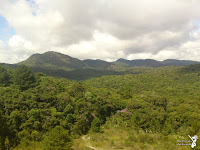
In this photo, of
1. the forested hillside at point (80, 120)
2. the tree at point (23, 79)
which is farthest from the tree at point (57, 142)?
the tree at point (23, 79)

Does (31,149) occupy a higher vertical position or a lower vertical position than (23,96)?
lower

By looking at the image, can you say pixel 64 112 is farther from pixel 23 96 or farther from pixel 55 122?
pixel 23 96

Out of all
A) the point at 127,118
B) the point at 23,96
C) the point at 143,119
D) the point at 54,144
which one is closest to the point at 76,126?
the point at 54,144

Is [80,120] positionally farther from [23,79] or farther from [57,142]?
[23,79]

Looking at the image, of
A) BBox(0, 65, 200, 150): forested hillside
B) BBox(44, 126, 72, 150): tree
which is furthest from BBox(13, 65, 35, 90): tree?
BBox(44, 126, 72, 150): tree

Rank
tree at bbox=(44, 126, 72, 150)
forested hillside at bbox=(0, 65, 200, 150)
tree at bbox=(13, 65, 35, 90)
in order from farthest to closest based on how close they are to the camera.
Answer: tree at bbox=(13, 65, 35, 90), forested hillside at bbox=(0, 65, 200, 150), tree at bbox=(44, 126, 72, 150)

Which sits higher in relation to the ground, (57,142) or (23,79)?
(23,79)

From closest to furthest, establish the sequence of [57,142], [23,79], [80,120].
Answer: [57,142] < [80,120] < [23,79]

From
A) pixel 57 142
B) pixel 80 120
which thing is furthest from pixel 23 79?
pixel 57 142

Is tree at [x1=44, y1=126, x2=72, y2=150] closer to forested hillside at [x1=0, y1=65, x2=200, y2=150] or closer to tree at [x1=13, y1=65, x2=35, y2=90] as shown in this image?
forested hillside at [x1=0, y1=65, x2=200, y2=150]

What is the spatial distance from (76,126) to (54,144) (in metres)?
13.3

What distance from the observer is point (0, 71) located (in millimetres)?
50750

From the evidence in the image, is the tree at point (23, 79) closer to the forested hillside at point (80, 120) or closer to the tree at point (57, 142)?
the forested hillside at point (80, 120)

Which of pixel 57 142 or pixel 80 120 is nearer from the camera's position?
pixel 57 142
